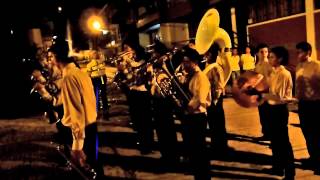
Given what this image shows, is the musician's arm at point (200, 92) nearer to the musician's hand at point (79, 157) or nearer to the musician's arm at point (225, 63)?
the musician's hand at point (79, 157)

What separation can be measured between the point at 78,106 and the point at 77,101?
6 cm

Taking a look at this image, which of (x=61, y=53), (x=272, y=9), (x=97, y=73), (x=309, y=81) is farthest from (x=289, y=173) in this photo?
(x=272, y=9)

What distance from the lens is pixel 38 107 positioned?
15.7 m

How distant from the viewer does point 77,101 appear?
4609mm

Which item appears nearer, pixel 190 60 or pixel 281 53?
pixel 190 60

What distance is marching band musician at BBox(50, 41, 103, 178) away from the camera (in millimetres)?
4605

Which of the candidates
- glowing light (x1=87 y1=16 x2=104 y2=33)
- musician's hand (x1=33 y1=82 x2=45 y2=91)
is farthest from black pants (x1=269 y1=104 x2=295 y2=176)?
glowing light (x1=87 y1=16 x2=104 y2=33)

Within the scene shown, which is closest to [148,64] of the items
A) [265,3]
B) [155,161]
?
[155,161]

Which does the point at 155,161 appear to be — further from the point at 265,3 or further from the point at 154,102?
the point at 265,3

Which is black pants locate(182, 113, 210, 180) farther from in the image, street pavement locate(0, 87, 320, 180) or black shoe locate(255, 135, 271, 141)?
black shoe locate(255, 135, 271, 141)

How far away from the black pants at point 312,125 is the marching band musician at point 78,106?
347 cm

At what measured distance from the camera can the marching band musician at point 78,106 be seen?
461 cm

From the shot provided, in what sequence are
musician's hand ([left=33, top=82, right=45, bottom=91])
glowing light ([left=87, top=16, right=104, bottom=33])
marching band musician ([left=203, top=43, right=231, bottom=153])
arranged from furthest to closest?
Result: 1. glowing light ([left=87, top=16, right=104, bottom=33])
2. musician's hand ([left=33, top=82, right=45, bottom=91])
3. marching band musician ([left=203, top=43, right=231, bottom=153])

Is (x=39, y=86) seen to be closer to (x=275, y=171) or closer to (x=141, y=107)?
(x=141, y=107)
